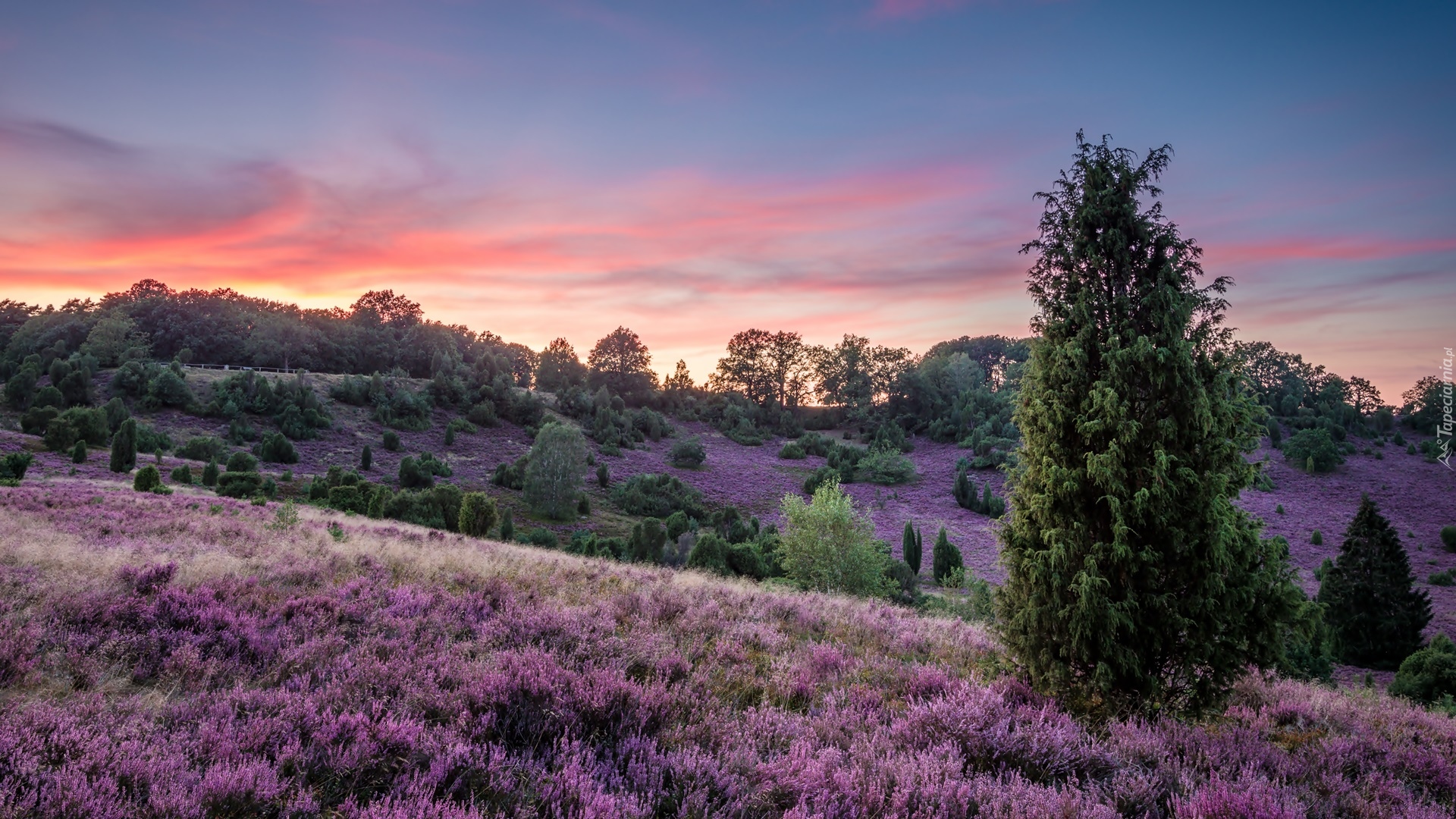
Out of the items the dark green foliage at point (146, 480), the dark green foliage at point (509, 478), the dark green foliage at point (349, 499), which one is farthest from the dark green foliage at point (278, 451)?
the dark green foliage at point (146, 480)

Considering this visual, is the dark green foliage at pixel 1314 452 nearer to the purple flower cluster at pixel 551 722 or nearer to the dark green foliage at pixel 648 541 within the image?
the dark green foliage at pixel 648 541

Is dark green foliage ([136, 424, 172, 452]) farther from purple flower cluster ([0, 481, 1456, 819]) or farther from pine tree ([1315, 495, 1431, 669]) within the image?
pine tree ([1315, 495, 1431, 669])

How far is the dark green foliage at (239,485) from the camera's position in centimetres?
2441

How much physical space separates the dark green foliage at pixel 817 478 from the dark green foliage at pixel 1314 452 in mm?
38720

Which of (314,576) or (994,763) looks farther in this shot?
(314,576)

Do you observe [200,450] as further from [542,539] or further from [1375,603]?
[1375,603]

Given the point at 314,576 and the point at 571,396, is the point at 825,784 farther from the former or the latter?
the point at 571,396

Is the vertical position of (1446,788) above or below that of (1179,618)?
below

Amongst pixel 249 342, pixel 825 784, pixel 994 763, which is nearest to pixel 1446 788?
pixel 994 763

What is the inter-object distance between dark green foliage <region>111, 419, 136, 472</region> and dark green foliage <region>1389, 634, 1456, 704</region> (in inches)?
1640

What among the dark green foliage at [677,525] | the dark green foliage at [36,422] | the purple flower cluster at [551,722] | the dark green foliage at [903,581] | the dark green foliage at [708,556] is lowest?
the dark green foliage at [903,581]

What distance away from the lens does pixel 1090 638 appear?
5531mm

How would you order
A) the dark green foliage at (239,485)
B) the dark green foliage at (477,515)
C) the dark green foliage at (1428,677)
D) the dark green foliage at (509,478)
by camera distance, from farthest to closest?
the dark green foliage at (509,478), the dark green foliage at (239,485), the dark green foliage at (477,515), the dark green foliage at (1428,677)

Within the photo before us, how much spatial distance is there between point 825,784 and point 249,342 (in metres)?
79.9
